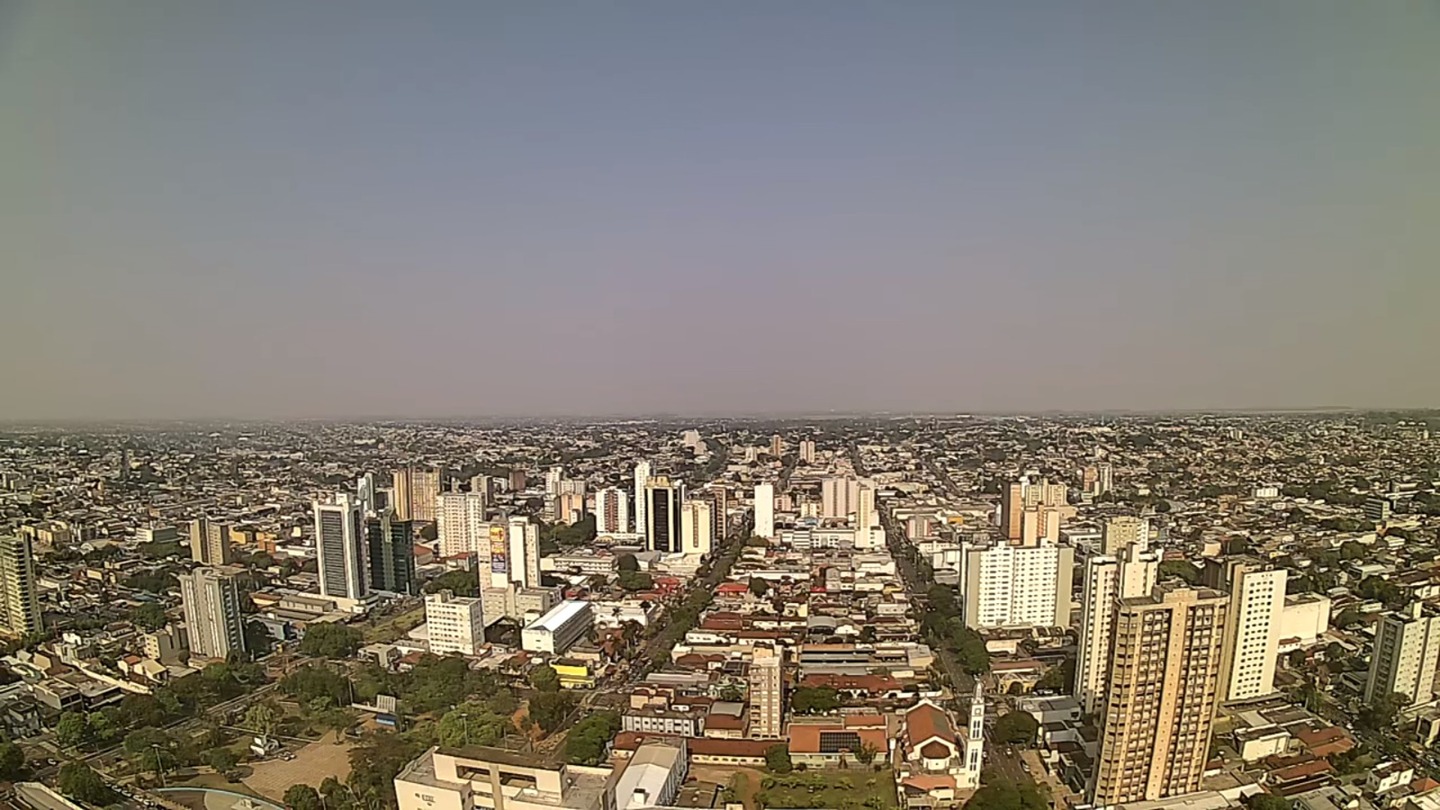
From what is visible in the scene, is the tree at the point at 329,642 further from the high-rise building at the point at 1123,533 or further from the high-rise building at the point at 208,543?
the high-rise building at the point at 1123,533

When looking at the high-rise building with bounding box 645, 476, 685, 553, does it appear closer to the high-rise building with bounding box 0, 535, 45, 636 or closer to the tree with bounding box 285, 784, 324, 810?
the tree with bounding box 285, 784, 324, 810

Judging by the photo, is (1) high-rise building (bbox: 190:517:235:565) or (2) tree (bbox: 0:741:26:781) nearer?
(2) tree (bbox: 0:741:26:781)

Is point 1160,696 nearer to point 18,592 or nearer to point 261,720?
point 261,720

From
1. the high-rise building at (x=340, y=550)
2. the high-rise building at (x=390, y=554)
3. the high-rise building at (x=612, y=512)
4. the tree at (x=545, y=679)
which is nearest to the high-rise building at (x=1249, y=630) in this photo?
the tree at (x=545, y=679)

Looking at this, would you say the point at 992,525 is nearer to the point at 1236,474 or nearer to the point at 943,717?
the point at 1236,474

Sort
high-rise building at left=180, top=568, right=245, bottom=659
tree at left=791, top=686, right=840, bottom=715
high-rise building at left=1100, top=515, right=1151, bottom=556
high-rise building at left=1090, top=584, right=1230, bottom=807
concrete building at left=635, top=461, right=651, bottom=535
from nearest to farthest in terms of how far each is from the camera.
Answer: high-rise building at left=1090, top=584, right=1230, bottom=807, tree at left=791, top=686, right=840, bottom=715, high-rise building at left=180, top=568, right=245, bottom=659, high-rise building at left=1100, top=515, right=1151, bottom=556, concrete building at left=635, top=461, right=651, bottom=535

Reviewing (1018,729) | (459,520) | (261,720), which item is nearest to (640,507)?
(459,520)

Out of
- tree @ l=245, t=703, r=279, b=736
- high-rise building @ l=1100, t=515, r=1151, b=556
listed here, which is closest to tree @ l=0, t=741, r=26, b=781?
tree @ l=245, t=703, r=279, b=736
